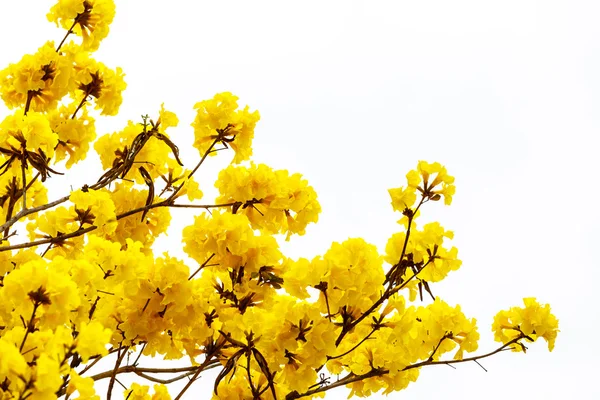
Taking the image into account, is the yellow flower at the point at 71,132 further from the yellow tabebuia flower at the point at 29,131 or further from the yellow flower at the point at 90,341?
the yellow flower at the point at 90,341

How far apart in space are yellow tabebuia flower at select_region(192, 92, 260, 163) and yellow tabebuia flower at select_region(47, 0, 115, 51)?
1317 mm

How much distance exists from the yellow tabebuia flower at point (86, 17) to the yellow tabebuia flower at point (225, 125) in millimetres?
1317

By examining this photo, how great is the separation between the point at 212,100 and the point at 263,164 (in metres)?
0.48

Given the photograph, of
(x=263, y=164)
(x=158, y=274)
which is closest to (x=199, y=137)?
(x=263, y=164)

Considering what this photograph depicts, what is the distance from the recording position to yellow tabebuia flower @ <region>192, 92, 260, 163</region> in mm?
3900

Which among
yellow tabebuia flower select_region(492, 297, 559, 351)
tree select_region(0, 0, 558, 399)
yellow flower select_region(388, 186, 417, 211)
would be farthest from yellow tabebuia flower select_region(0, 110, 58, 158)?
yellow tabebuia flower select_region(492, 297, 559, 351)

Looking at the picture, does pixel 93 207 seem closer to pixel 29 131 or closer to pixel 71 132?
pixel 29 131

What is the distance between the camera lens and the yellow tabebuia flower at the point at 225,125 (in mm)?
3900

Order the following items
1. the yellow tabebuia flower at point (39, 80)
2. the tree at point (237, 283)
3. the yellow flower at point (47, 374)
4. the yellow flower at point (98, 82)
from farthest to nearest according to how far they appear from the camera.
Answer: the yellow flower at point (98, 82) < the yellow tabebuia flower at point (39, 80) < the tree at point (237, 283) < the yellow flower at point (47, 374)

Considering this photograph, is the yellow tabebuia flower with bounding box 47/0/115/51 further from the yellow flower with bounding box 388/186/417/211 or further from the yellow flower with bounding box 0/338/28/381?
the yellow flower with bounding box 0/338/28/381

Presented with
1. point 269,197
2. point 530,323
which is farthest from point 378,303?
point 530,323

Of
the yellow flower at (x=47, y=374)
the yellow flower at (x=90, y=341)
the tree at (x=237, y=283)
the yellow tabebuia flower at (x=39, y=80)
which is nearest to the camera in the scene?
the yellow flower at (x=47, y=374)

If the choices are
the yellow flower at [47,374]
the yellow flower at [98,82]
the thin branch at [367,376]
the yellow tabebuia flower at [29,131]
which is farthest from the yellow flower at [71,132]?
the yellow flower at [47,374]

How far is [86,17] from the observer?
4844 millimetres
